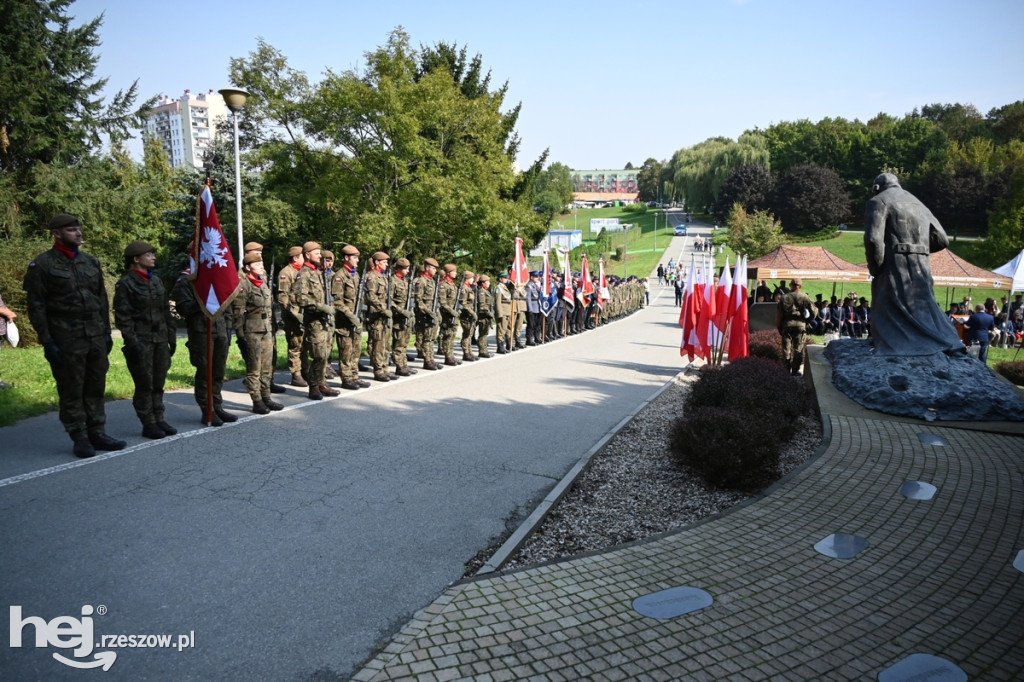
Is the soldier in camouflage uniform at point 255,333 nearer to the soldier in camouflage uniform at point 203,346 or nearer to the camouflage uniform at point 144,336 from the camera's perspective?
the soldier in camouflage uniform at point 203,346

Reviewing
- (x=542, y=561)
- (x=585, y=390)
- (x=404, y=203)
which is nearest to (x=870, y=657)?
(x=542, y=561)

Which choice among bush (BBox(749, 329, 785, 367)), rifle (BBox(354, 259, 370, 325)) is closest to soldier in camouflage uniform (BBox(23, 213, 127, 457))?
rifle (BBox(354, 259, 370, 325))

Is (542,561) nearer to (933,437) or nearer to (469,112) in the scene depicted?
(933,437)

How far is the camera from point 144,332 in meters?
7.01

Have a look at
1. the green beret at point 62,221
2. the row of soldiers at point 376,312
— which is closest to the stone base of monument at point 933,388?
the row of soldiers at point 376,312

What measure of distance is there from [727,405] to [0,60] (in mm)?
26601

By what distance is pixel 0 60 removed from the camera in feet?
71.4

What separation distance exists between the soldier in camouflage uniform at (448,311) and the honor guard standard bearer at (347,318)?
10.1ft

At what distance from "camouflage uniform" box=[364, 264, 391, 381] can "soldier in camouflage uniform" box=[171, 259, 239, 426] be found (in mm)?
3148

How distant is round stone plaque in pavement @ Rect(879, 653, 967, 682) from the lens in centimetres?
315

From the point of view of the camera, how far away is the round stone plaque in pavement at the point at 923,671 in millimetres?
3152

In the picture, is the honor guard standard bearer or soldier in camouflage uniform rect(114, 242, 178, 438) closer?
soldier in camouflage uniform rect(114, 242, 178, 438)

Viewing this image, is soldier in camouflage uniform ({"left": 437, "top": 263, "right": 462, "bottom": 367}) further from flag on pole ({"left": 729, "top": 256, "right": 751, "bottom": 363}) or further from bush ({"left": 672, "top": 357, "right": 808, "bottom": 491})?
bush ({"left": 672, "top": 357, "right": 808, "bottom": 491})

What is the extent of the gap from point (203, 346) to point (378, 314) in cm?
365
